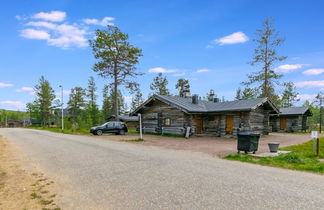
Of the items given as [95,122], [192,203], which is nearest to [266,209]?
[192,203]

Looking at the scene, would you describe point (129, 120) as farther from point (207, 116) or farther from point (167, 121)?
point (207, 116)

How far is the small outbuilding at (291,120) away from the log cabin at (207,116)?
29.4 feet

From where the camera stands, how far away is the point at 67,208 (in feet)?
13.9

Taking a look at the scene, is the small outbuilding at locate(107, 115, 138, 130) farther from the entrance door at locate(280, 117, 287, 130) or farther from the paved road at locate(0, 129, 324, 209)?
the paved road at locate(0, 129, 324, 209)

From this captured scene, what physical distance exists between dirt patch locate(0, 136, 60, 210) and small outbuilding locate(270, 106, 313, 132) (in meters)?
32.5

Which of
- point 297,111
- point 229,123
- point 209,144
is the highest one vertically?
point 297,111

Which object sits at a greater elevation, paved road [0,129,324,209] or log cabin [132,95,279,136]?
log cabin [132,95,279,136]

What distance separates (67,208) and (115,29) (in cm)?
2989

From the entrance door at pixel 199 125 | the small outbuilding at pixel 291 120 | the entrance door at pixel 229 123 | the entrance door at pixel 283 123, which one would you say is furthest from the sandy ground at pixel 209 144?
the entrance door at pixel 283 123

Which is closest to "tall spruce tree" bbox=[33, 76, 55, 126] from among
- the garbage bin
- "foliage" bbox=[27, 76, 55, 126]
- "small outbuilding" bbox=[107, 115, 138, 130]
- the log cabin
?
"foliage" bbox=[27, 76, 55, 126]

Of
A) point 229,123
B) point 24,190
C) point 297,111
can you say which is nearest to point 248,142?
point 24,190

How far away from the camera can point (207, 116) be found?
76.8 ft

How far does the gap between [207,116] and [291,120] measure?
1745cm

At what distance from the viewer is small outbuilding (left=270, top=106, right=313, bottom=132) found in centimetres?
3200
